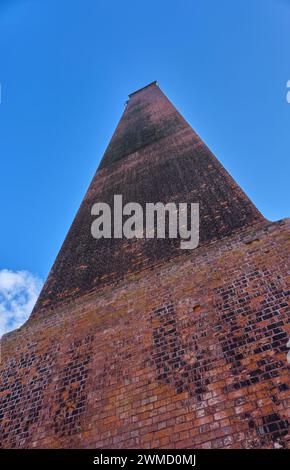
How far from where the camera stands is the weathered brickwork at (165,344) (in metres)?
3.06

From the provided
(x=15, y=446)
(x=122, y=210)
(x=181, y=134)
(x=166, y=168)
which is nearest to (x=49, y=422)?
(x=15, y=446)

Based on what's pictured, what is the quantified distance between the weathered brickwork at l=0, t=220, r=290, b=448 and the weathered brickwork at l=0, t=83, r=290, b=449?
0.01 m

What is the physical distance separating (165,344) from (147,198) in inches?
144

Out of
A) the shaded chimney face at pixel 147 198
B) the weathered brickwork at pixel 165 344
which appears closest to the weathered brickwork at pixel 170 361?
the weathered brickwork at pixel 165 344

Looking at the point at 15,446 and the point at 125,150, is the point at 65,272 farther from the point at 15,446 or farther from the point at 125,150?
the point at 125,150

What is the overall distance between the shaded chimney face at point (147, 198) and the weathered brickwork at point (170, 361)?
49cm

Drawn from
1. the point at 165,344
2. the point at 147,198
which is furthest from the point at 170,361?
the point at 147,198

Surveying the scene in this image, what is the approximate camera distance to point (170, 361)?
3652 mm

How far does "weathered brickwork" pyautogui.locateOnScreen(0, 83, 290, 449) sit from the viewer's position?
10.1 ft

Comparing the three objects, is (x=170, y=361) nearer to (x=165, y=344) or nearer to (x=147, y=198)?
(x=165, y=344)

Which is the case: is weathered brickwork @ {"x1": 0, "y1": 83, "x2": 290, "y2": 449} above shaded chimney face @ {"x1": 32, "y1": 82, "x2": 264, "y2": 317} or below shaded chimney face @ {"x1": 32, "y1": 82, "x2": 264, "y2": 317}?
below

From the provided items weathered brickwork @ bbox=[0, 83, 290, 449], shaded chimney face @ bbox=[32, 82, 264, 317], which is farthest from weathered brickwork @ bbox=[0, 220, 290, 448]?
shaded chimney face @ bbox=[32, 82, 264, 317]

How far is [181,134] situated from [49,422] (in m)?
7.11

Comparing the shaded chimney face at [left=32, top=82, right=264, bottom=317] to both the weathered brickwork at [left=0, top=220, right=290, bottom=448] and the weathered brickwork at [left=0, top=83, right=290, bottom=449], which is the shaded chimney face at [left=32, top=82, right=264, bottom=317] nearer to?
the weathered brickwork at [left=0, top=83, right=290, bottom=449]
